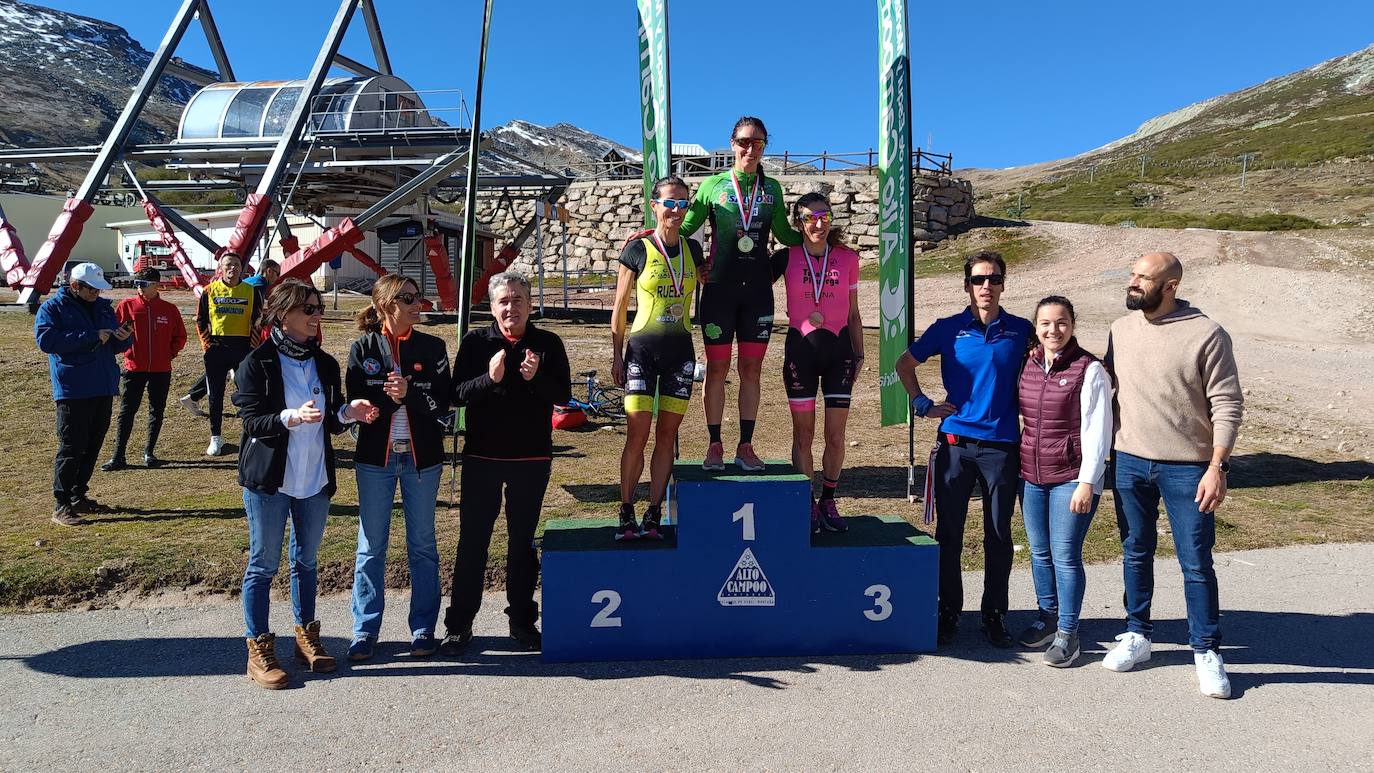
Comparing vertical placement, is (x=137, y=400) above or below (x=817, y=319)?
below

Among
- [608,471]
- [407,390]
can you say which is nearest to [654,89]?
[407,390]

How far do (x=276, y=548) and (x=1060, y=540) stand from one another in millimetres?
3698

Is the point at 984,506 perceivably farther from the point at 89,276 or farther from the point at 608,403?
the point at 608,403

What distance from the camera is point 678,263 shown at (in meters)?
4.91

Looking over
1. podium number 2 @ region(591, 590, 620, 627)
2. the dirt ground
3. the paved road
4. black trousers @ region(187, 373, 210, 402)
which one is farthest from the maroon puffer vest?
black trousers @ region(187, 373, 210, 402)

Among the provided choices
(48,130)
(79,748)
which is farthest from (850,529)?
(48,130)

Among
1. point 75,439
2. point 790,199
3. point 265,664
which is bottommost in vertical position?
point 265,664

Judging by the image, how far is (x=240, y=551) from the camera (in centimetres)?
577

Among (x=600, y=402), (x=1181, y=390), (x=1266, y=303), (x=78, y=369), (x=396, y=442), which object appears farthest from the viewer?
(x=1266, y=303)

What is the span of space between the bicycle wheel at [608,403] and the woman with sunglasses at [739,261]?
6.05m

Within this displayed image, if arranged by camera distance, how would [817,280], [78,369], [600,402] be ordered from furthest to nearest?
[600,402] → [78,369] → [817,280]

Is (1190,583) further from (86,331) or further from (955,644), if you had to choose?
(86,331)

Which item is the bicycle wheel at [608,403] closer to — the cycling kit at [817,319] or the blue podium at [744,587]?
the cycling kit at [817,319]

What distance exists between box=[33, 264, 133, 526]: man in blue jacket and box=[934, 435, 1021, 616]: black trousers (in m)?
5.95
